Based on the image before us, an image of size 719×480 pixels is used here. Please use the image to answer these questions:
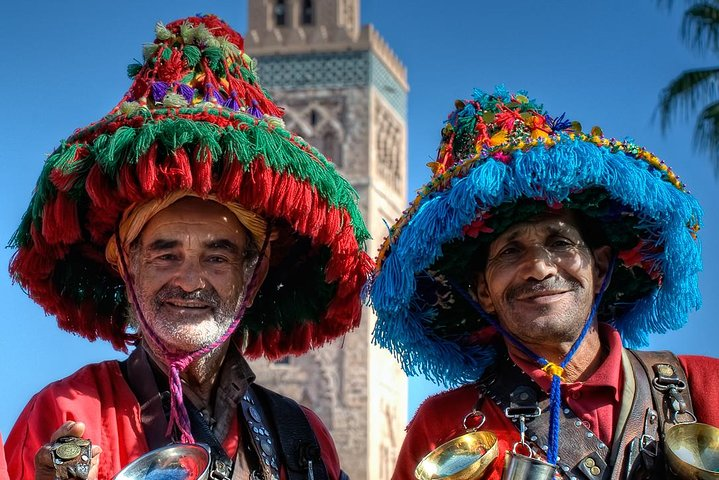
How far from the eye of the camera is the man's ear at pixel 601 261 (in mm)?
4285

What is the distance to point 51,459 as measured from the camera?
3.52 metres

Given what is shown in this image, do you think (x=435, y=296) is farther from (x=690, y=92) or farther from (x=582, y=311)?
(x=690, y=92)

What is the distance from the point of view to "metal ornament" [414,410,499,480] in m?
3.87

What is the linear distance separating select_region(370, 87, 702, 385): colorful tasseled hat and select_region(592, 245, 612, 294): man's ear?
3 centimetres

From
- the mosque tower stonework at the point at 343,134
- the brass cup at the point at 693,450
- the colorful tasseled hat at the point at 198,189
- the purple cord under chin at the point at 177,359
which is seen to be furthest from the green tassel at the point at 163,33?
the mosque tower stonework at the point at 343,134

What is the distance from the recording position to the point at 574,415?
4.05 meters

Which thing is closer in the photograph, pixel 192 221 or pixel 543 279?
pixel 543 279

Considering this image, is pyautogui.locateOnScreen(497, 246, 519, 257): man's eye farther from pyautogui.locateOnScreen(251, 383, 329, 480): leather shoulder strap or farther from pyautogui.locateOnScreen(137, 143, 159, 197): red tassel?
pyautogui.locateOnScreen(137, 143, 159, 197): red tassel

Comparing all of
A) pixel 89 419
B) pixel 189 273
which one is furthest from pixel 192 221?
pixel 89 419

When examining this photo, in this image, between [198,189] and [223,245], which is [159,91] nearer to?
[198,189]

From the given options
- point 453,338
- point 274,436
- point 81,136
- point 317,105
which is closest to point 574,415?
point 453,338

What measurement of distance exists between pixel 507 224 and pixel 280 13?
1193 inches

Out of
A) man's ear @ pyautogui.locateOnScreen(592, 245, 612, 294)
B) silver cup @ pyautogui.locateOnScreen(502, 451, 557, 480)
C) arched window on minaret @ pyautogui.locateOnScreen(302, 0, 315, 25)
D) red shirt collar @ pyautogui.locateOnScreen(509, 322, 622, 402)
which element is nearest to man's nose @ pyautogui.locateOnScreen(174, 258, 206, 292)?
red shirt collar @ pyautogui.locateOnScreen(509, 322, 622, 402)

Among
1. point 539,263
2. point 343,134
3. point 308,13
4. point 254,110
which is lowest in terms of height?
point 539,263
